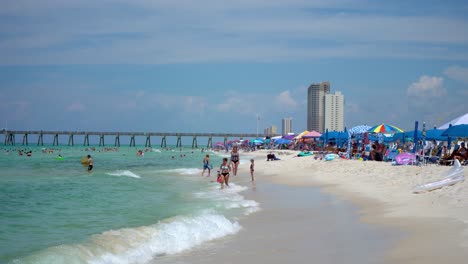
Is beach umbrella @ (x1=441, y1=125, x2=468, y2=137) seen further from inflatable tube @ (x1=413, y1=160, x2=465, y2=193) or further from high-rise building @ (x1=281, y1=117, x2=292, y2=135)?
high-rise building @ (x1=281, y1=117, x2=292, y2=135)

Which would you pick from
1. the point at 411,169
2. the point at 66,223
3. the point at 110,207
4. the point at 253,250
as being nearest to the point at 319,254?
the point at 253,250

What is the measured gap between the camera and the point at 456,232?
664cm

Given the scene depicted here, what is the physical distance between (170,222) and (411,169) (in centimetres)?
917

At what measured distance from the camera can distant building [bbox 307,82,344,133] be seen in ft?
406

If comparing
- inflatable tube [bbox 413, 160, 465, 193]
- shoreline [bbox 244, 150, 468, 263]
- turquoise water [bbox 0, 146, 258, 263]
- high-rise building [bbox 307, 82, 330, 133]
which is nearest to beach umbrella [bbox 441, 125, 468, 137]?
shoreline [bbox 244, 150, 468, 263]

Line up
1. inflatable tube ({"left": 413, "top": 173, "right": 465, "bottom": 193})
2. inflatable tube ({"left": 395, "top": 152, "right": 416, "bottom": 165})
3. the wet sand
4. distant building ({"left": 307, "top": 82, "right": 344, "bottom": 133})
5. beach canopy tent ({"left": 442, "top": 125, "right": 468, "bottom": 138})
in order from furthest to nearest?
distant building ({"left": 307, "top": 82, "right": 344, "bottom": 133})
inflatable tube ({"left": 395, "top": 152, "right": 416, "bottom": 165})
beach canopy tent ({"left": 442, "top": 125, "right": 468, "bottom": 138})
inflatable tube ({"left": 413, "top": 173, "right": 465, "bottom": 193})
the wet sand

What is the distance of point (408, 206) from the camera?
961cm

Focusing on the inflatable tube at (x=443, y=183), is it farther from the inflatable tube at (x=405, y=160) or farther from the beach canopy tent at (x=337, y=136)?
the beach canopy tent at (x=337, y=136)

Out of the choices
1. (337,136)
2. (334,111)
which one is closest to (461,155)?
(337,136)

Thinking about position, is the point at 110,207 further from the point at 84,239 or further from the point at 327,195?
the point at 327,195

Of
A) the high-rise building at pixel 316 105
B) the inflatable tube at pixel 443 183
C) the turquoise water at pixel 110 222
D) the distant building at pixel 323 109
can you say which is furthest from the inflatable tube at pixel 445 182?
the high-rise building at pixel 316 105

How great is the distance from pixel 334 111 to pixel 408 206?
11836 cm

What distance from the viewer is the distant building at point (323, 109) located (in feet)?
406

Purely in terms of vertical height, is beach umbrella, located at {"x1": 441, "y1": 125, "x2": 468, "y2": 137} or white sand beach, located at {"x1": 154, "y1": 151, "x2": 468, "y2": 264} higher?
beach umbrella, located at {"x1": 441, "y1": 125, "x2": 468, "y2": 137}
